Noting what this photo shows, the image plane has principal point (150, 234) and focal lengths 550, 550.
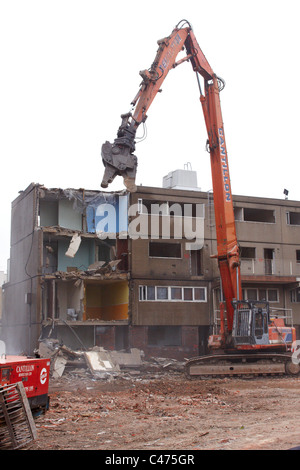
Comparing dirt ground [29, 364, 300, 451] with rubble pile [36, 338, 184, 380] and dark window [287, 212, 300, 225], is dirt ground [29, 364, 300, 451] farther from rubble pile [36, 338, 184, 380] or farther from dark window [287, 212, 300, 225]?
dark window [287, 212, 300, 225]

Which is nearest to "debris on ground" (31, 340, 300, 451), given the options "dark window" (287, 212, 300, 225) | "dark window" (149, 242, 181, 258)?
"dark window" (149, 242, 181, 258)

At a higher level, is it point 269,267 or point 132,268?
point 269,267

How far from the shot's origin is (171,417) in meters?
13.4

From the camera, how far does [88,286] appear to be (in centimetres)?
3794

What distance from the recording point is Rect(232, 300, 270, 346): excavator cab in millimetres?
23734

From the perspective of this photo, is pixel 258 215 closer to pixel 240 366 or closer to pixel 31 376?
pixel 240 366

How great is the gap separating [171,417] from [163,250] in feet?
79.6

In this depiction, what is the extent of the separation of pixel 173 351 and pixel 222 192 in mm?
13901

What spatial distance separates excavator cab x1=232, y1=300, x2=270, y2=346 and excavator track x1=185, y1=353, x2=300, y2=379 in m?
1.05

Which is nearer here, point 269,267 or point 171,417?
point 171,417

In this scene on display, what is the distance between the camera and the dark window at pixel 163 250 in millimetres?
36562

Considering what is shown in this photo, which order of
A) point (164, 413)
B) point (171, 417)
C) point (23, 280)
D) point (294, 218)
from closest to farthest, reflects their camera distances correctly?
point (171, 417) → point (164, 413) → point (23, 280) → point (294, 218)

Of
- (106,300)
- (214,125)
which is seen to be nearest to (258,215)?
(106,300)

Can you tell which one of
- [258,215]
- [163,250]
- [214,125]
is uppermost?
[214,125]
